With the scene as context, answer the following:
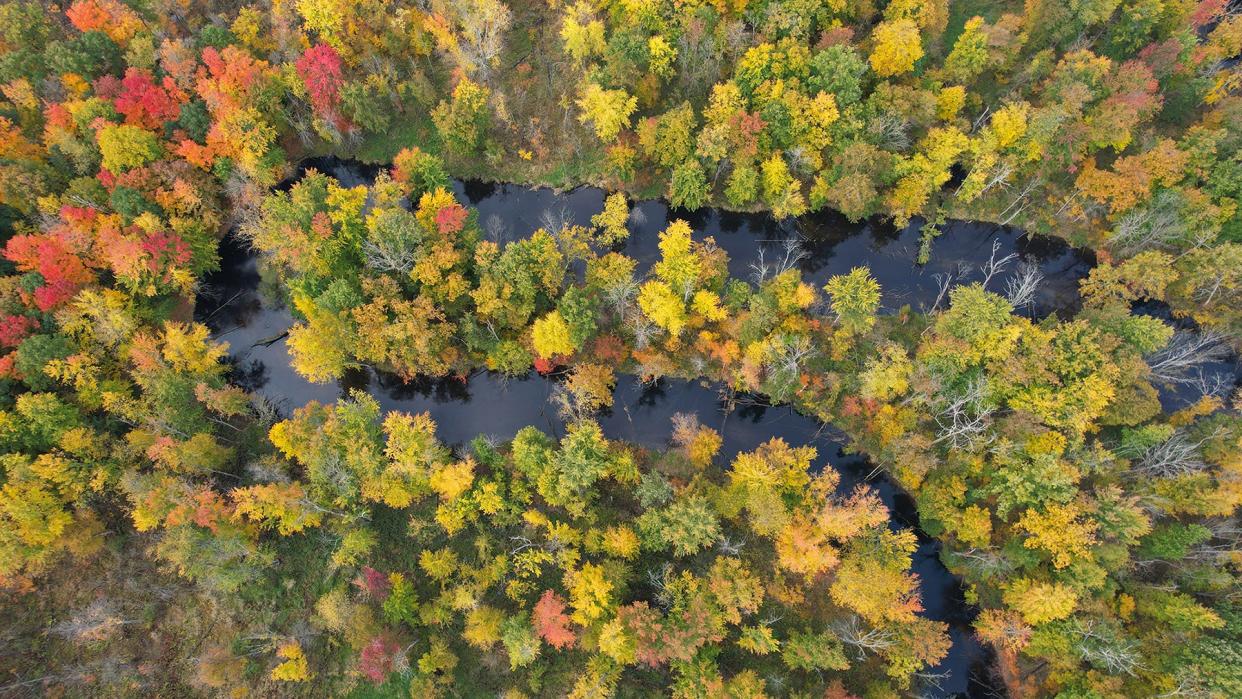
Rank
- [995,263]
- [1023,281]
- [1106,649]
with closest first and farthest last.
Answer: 1. [1106,649]
2. [1023,281]
3. [995,263]

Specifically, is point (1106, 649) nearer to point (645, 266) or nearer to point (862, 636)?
point (862, 636)

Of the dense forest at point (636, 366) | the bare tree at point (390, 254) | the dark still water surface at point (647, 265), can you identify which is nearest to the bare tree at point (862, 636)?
the dense forest at point (636, 366)

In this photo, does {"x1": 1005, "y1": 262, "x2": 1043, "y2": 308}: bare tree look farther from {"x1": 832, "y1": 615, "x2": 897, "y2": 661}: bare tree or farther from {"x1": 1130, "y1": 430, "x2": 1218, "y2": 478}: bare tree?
{"x1": 832, "y1": 615, "x2": 897, "y2": 661}: bare tree

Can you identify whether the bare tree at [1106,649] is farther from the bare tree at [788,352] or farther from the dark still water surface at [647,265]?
the bare tree at [788,352]

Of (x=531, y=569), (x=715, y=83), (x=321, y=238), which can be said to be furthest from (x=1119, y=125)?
(x=321, y=238)

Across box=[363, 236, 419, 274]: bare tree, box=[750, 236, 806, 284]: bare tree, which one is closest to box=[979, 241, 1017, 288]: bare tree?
box=[750, 236, 806, 284]: bare tree

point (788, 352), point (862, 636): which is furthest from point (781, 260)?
point (862, 636)
